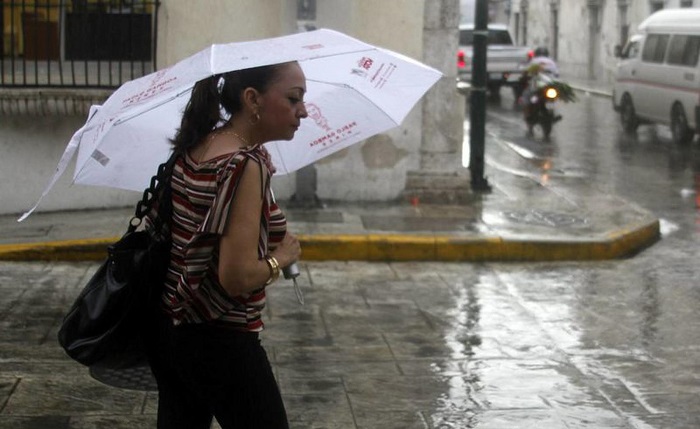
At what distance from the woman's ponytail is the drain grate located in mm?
7626

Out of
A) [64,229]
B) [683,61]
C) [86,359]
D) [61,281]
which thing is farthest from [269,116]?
[683,61]

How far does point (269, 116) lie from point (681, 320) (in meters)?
5.16

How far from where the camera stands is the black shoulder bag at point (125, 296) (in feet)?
11.7

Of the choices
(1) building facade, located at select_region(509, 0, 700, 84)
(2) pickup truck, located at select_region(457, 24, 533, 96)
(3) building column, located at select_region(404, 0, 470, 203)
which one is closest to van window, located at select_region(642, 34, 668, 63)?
(2) pickup truck, located at select_region(457, 24, 533, 96)

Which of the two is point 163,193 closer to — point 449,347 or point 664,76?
point 449,347

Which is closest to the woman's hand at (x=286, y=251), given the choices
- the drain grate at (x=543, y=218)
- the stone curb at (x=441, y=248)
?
the stone curb at (x=441, y=248)

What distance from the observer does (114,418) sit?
585cm

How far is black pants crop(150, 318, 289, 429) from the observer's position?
354 cm

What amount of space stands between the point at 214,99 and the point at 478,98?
9.83 m

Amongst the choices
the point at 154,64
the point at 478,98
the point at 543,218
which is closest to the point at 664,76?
the point at 478,98

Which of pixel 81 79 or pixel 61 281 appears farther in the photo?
pixel 81 79

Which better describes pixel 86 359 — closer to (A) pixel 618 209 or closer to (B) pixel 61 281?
(B) pixel 61 281

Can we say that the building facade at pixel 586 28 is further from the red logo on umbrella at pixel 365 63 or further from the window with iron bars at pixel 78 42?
Result: the red logo on umbrella at pixel 365 63

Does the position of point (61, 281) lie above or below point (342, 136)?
below
